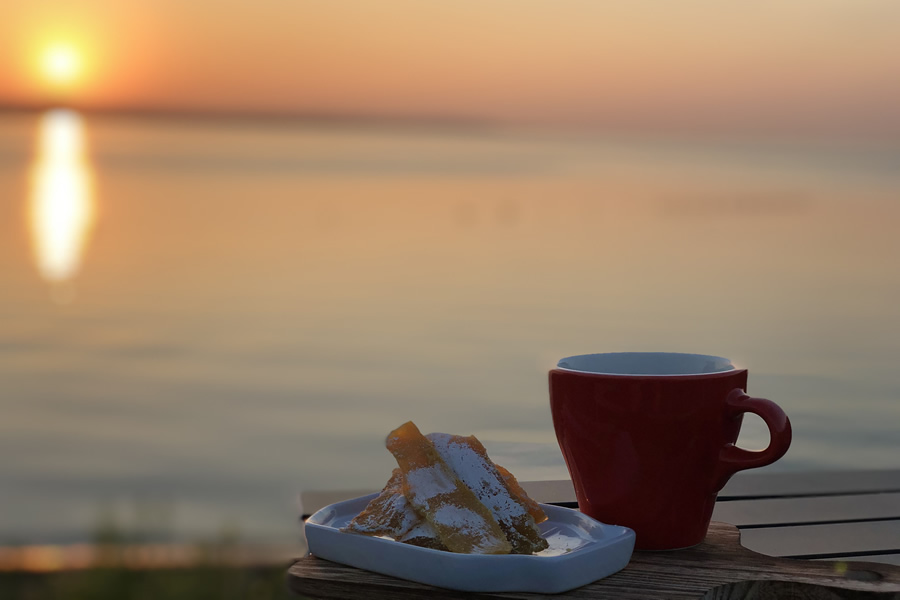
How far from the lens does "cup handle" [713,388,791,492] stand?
0.95 metres

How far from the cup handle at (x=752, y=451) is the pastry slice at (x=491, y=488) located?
0.65 feet

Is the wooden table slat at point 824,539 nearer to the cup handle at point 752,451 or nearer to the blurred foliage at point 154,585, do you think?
the cup handle at point 752,451

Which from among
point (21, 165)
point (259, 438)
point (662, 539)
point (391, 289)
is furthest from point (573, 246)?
point (21, 165)

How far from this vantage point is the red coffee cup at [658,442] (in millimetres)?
956

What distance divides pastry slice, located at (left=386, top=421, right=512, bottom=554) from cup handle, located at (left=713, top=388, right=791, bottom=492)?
243 millimetres

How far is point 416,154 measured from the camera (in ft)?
137

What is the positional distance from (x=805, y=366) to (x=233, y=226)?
26.5 feet

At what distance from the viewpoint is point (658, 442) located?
3.15ft

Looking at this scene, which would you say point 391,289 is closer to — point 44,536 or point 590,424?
point 44,536

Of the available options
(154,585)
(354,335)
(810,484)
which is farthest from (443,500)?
(354,335)

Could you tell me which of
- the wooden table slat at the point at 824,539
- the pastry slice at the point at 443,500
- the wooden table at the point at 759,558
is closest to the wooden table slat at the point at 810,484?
the wooden table at the point at 759,558

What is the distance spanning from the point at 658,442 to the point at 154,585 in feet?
6.81

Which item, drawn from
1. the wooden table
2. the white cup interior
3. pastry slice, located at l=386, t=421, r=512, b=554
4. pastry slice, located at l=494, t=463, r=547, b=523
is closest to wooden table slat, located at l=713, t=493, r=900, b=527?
the wooden table

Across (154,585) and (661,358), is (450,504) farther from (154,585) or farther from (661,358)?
(154,585)
